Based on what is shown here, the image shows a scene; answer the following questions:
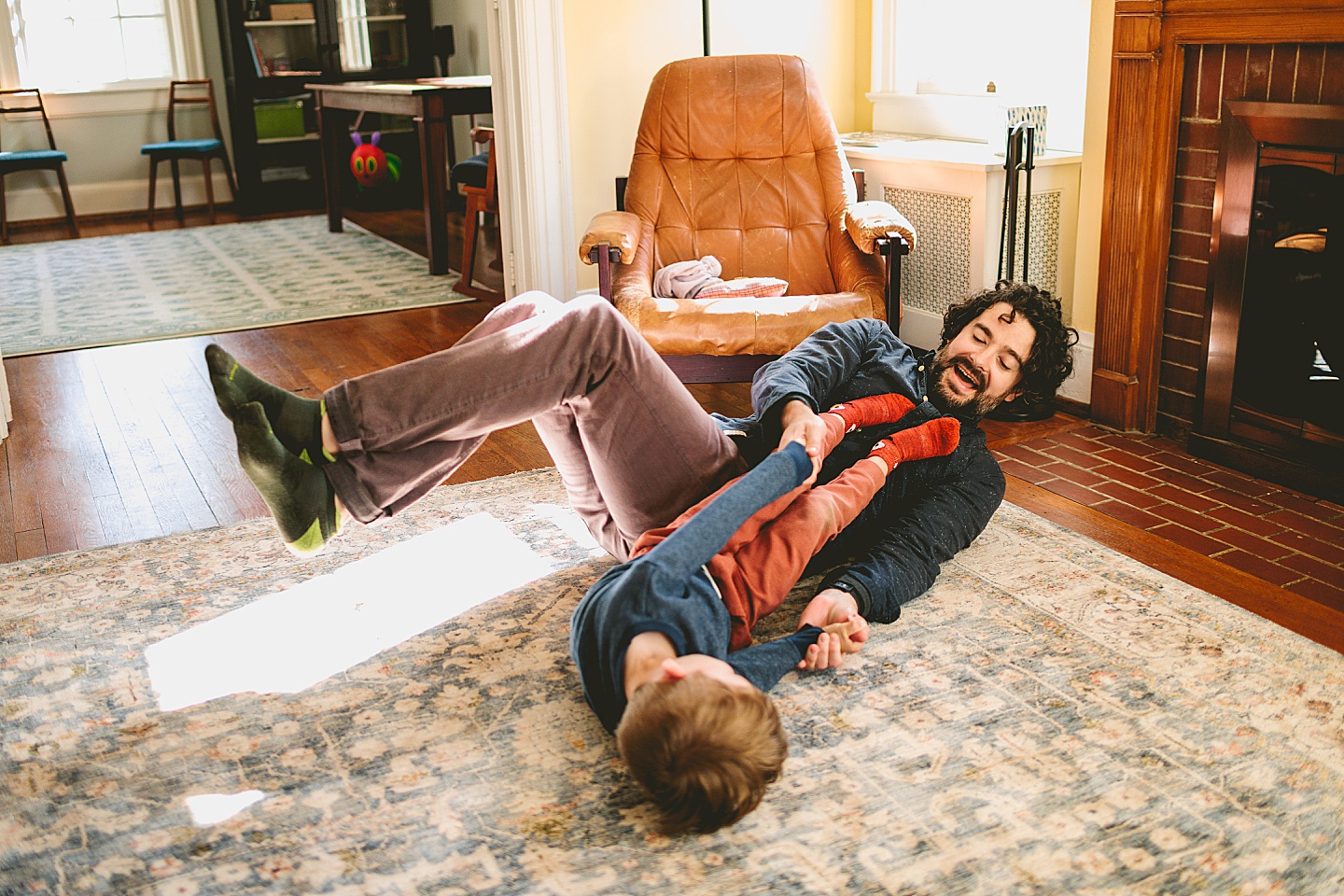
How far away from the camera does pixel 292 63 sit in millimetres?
7734

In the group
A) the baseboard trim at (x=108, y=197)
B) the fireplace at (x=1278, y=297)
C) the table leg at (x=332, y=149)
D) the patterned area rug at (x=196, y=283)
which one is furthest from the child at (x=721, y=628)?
the baseboard trim at (x=108, y=197)

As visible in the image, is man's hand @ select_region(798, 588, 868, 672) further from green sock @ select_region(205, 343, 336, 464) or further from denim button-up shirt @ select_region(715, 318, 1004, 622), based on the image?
green sock @ select_region(205, 343, 336, 464)

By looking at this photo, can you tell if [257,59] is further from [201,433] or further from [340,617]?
[340,617]

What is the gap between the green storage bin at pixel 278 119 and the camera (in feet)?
25.2

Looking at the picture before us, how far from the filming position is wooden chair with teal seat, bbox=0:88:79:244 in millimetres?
6953

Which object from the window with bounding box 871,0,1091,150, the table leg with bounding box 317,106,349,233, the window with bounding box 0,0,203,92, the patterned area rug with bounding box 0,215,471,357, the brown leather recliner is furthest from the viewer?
the window with bounding box 0,0,203,92

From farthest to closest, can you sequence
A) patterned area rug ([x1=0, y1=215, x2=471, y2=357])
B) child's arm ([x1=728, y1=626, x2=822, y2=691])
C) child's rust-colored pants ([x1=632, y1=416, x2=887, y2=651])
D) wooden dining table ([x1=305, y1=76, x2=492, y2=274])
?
wooden dining table ([x1=305, y1=76, x2=492, y2=274]) < patterned area rug ([x1=0, y1=215, x2=471, y2=357]) < child's rust-colored pants ([x1=632, y1=416, x2=887, y2=651]) < child's arm ([x1=728, y1=626, x2=822, y2=691])

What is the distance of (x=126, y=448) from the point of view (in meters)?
3.38

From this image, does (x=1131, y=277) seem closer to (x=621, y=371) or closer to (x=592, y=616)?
(x=621, y=371)

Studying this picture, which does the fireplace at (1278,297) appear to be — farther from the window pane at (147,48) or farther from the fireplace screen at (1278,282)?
the window pane at (147,48)

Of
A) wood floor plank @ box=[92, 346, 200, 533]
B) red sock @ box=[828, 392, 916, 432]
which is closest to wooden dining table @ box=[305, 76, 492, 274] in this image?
wood floor plank @ box=[92, 346, 200, 533]

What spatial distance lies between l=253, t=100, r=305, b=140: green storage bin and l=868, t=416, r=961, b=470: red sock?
21.8ft

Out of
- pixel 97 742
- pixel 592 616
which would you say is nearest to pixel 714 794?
pixel 592 616

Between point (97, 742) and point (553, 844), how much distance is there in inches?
31.7
